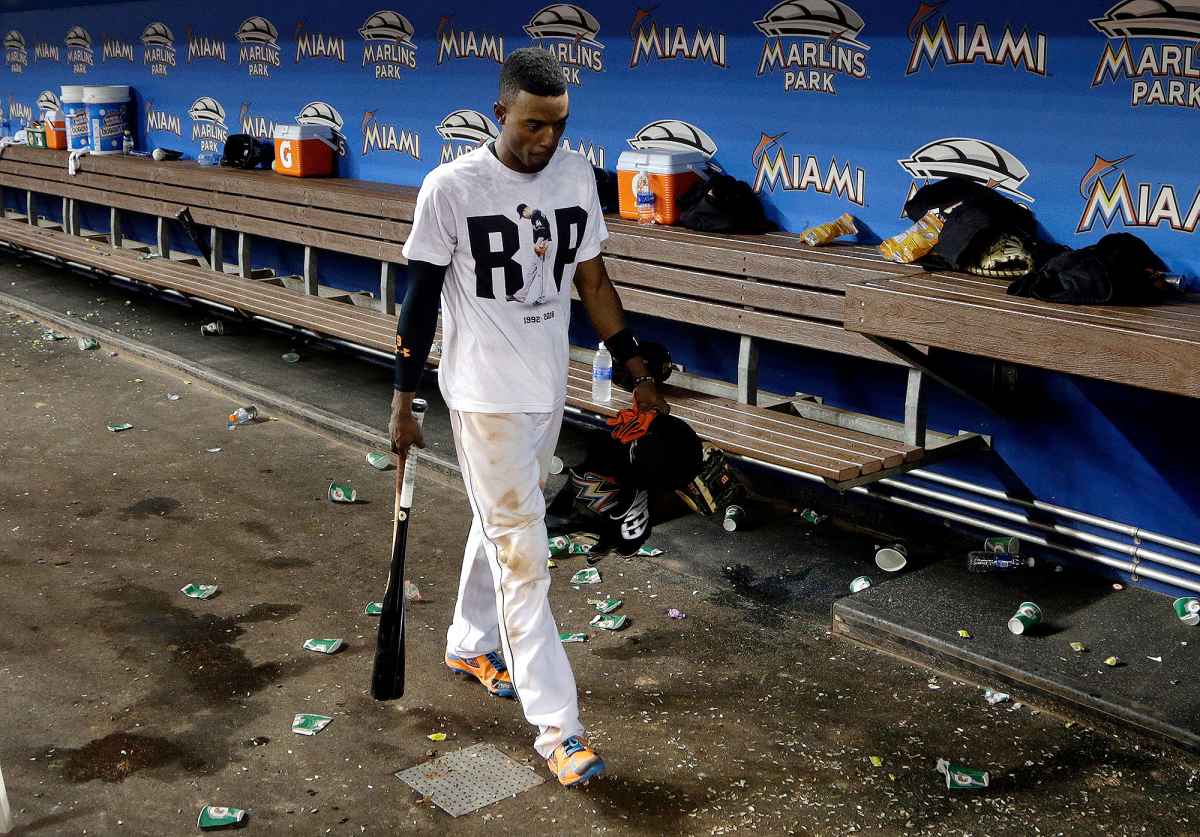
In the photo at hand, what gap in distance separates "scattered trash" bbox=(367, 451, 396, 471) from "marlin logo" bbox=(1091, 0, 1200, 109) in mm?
3837

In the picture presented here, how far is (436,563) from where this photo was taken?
5.66 m

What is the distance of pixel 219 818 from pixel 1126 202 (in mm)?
3935

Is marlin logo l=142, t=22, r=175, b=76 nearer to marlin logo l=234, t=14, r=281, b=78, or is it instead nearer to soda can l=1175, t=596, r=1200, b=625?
marlin logo l=234, t=14, r=281, b=78

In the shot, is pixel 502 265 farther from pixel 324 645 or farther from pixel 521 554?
pixel 324 645

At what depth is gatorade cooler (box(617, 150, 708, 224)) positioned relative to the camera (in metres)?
6.70

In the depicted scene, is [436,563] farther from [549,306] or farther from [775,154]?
[775,154]

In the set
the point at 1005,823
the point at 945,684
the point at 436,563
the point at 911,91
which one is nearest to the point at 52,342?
the point at 436,563

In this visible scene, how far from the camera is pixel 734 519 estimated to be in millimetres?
5957

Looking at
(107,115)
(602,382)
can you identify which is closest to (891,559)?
(602,382)

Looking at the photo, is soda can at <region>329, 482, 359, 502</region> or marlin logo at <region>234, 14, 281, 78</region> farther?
marlin logo at <region>234, 14, 281, 78</region>

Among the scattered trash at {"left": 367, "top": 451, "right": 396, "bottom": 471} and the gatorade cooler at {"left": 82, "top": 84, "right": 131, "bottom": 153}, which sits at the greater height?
the gatorade cooler at {"left": 82, "top": 84, "right": 131, "bottom": 153}

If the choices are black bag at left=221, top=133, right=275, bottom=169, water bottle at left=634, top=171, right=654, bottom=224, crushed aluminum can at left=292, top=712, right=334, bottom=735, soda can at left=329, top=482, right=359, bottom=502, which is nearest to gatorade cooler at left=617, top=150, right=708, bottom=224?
water bottle at left=634, top=171, right=654, bottom=224

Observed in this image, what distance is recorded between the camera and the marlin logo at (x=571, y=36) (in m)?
7.45

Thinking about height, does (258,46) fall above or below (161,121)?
above
